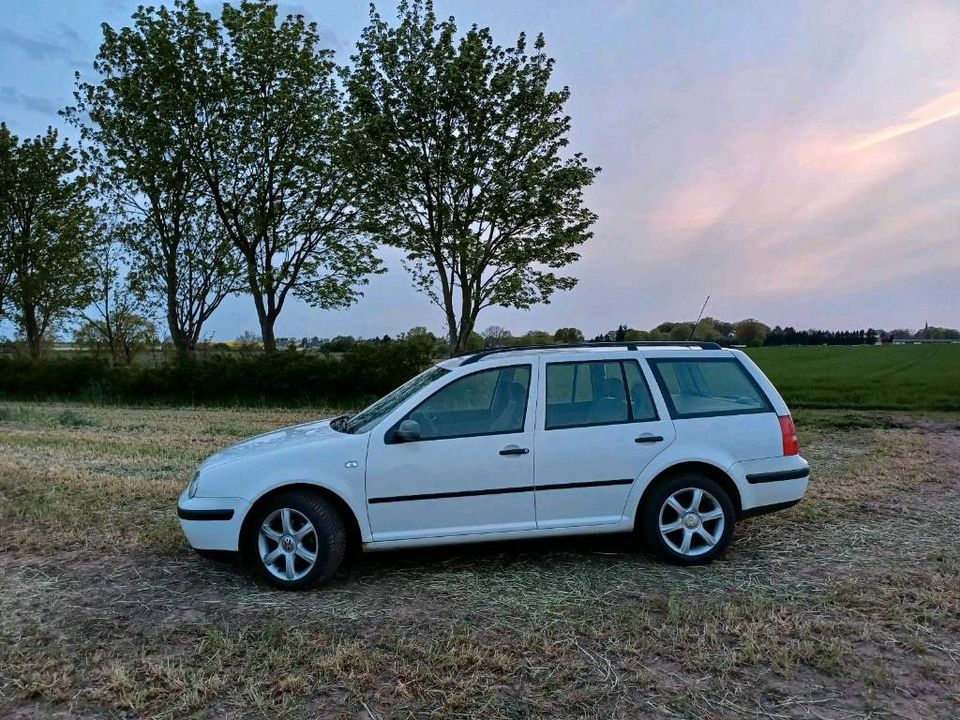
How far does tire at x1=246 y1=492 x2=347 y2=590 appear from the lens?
4668 mm

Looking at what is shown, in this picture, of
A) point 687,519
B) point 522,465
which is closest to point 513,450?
point 522,465

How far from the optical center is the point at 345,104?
2348cm

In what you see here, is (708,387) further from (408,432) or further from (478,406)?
(408,432)

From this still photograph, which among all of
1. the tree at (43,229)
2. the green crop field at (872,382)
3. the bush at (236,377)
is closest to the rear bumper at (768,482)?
the green crop field at (872,382)

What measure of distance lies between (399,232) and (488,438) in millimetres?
19400

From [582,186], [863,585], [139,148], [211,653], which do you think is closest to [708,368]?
[863,585]

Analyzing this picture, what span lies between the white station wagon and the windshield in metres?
0.03

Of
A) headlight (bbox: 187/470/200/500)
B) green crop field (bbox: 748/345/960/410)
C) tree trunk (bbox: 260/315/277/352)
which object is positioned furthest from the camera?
tree trunk (bbox: 260/315/277/352)

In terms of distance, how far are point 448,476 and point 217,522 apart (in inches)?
62.4

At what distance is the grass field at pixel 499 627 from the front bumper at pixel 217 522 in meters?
0.33

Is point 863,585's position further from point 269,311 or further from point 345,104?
point 269,311

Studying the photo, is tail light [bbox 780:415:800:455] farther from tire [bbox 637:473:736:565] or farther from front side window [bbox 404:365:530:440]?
front side window [bbox 404:365:530:440]

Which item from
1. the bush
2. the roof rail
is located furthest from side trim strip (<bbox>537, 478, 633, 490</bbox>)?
the bush

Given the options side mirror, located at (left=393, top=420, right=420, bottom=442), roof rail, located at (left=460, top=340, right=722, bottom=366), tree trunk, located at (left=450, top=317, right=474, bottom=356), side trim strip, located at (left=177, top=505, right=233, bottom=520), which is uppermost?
tree trunk, located at (left=450, top=317, right=474, bottom=356)
